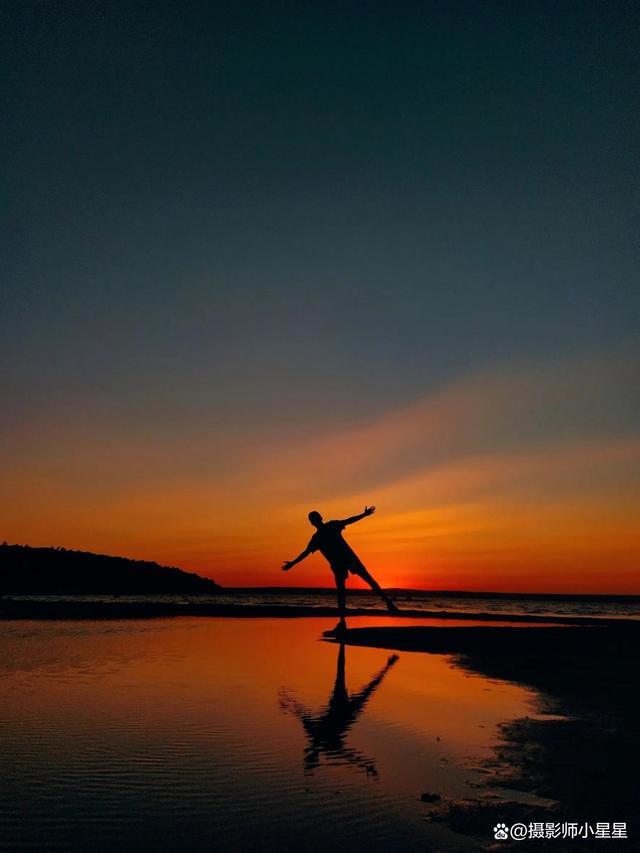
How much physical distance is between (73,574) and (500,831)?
99480 millimetres

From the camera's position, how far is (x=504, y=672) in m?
18.5

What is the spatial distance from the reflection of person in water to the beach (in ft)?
0.13

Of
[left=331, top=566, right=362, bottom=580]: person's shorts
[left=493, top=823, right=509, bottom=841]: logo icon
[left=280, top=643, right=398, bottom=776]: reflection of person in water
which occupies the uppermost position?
[left=331, top=566, right=362, bottom=580]: person's shorts

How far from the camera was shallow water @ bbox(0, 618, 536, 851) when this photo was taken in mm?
6531

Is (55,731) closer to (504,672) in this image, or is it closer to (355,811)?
(355,811)

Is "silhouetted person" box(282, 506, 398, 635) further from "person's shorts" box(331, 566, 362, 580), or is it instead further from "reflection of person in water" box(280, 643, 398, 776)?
"reflection of person in water" box(280, 643, 398, 776)

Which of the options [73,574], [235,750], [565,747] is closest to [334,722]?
[235,750]

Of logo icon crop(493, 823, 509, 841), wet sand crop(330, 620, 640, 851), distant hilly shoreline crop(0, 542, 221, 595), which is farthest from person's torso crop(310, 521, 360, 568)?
distant hilly shoreline crop(0, 542, 221, 595)

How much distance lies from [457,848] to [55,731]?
661 centimetres

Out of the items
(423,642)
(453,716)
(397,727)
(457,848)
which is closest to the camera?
(457,848)

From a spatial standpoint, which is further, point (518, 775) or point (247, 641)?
point (247, 641)

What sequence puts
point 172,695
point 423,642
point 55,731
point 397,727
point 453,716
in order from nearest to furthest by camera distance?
point 55,731
point 397,727
point 453,716
point 172,695
point 423,642

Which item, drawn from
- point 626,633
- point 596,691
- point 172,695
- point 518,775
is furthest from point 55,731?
point 626,633

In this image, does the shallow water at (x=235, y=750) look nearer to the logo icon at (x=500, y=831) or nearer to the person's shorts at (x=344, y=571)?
the logo icon at (x=500, y=831)
